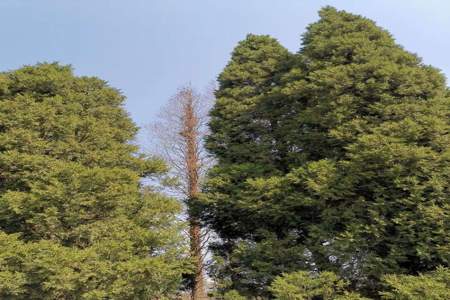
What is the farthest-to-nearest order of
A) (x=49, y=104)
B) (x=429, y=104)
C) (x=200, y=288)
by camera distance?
1. (x=200, y=288)
2. (x=49, y=104)
3. (x=429, y=104)

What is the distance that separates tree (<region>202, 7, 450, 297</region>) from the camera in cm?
786

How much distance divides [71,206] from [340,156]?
621 cm

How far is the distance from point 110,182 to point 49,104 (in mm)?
2696

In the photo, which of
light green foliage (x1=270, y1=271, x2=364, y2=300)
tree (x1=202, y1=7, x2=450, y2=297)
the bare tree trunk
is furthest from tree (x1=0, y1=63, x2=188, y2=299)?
the bare tree trunk

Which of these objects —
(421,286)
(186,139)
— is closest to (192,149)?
(186,139)

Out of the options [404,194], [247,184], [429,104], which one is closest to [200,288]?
[247,184]

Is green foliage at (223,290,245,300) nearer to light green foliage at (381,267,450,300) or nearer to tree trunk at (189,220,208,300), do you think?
light green foliage at (381,267,450,300)

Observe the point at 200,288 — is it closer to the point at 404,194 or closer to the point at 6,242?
the point at 6,242

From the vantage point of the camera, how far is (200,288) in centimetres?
1443

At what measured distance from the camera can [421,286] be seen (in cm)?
698

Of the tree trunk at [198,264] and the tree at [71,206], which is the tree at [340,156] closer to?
the tree at [71,206]

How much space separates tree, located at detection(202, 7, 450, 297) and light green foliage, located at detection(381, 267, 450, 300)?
339 millimetres

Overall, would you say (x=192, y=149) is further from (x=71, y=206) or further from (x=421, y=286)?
(x=421, y=286)

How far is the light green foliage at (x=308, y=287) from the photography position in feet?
25.0
